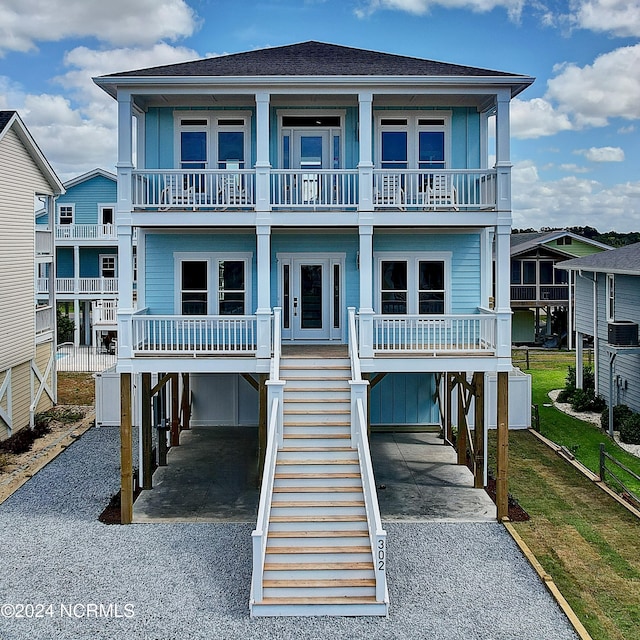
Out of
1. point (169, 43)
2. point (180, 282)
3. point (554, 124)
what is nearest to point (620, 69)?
point (554, 124)

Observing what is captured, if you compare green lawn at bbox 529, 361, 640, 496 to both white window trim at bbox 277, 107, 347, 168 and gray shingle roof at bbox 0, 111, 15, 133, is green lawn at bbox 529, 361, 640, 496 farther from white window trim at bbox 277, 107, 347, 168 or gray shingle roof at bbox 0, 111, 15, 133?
gray shingle roof at bbox 0, 111, 15, 133

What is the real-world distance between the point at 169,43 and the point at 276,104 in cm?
2340

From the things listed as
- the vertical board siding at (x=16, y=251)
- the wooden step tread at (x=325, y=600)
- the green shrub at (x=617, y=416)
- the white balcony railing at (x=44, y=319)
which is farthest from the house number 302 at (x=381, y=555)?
the white balcony railing at (x=44, y=319)

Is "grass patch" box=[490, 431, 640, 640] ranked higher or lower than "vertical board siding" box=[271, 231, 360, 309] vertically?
lower

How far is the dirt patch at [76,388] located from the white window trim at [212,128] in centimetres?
1230

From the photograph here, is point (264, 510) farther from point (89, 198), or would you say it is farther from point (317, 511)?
point (89, 198)

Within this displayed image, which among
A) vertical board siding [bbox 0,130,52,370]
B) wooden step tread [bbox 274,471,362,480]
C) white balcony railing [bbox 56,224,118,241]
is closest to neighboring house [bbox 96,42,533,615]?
wooden step tread [bbox 274,471,362,480]

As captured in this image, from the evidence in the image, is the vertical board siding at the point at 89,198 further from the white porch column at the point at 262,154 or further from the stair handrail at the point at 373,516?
the stair handrail at the point at 373,516

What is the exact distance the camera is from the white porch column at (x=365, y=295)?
13.7 m

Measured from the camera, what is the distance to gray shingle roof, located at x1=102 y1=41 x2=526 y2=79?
1399 cm

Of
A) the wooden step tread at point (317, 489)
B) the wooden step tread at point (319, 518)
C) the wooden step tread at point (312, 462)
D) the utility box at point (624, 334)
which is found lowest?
the wooden step tread at point (319, 518)

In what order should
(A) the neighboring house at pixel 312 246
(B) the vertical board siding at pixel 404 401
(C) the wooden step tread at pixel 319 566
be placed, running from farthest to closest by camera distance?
(B) the vertical board siding at pixel 404 401
(A) the neighboring house at pixel 312 246
(C) the wooden step tread at pixel 319 566

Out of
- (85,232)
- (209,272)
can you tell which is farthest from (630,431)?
(85,232)

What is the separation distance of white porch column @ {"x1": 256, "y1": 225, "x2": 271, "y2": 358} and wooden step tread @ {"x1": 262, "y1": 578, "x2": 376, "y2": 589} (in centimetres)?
465
